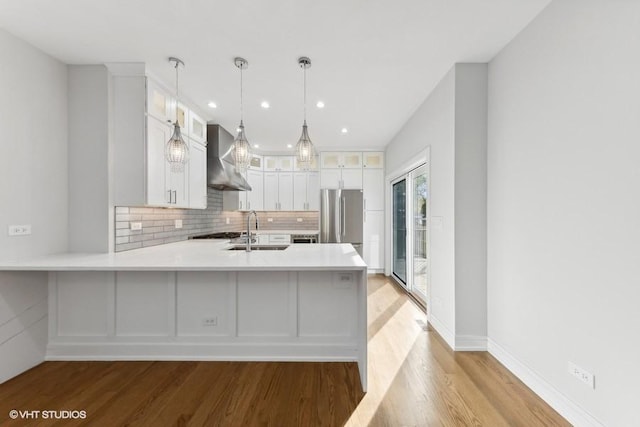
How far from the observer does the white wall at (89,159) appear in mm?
2645

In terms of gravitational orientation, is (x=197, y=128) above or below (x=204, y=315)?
above

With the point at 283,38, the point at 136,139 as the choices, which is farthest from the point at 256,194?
the point at 283,38

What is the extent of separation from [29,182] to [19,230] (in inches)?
15.6

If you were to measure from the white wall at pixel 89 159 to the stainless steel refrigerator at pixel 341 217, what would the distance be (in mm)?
3532

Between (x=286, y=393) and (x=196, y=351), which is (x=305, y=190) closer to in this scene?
(x=196, y=351)

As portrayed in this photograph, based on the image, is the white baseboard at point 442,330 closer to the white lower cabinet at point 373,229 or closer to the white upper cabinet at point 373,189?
the white lower cabinet at point 373,229

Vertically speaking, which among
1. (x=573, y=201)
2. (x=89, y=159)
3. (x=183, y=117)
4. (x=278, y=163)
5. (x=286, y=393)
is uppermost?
(x=183, y=117)

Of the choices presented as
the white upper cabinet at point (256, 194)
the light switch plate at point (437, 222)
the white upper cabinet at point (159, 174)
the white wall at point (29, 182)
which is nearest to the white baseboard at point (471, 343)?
the light switch plate at point (437, 222)

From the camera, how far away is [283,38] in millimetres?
2197

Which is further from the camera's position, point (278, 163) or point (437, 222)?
point (278, 163)

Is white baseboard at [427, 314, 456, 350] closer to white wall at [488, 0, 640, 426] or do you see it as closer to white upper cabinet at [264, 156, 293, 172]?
white wall at [488, 0, 640, 426]

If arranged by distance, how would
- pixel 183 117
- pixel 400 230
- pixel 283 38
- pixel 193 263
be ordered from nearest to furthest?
1. pixel 193 263
2. pixel 283 38
3. pixel 183 117
4. pixel 400 230

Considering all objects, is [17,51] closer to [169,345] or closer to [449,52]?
[169,345]

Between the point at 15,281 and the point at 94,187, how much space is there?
94 cm
